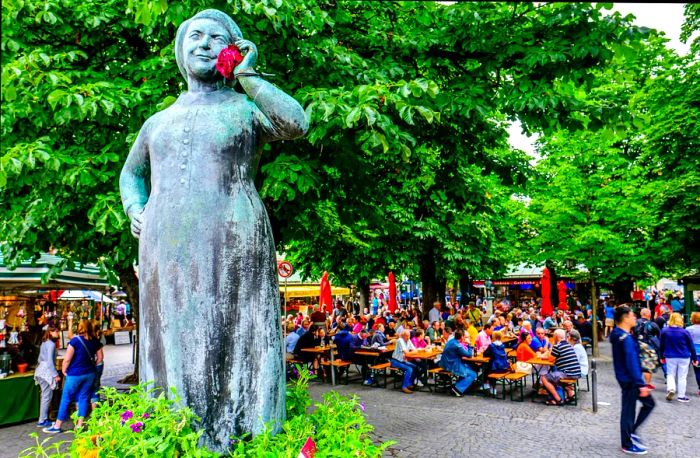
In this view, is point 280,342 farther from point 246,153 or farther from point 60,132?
point 60,132

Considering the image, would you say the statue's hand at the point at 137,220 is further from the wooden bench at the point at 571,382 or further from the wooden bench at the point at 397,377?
the wooden bench at the point at 397,377

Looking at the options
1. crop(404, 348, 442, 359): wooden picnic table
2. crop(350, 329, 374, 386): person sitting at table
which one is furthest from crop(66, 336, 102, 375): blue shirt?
crop(404, 348, 442, 359): wooden picnic table

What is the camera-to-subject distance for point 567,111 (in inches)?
282

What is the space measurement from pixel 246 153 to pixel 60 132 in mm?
5859

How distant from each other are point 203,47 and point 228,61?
10.8 inches

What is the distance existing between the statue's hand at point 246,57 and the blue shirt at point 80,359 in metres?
8.33

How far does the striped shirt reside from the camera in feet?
37.5

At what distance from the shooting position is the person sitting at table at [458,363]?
1277cm

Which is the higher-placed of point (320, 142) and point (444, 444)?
point (320, 142)

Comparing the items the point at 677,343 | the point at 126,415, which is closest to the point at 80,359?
the point at 126,415

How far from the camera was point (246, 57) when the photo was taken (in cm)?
329

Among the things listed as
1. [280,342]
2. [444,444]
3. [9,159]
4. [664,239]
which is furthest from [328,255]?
[280,342]

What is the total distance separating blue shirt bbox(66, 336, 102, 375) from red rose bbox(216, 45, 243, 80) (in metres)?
8.30

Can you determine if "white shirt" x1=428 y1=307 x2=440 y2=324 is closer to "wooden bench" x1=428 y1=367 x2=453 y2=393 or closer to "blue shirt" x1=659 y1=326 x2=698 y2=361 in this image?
"wooden bench" x1=428 y1=367 x2=453 y2=393
